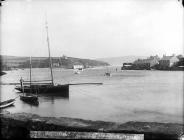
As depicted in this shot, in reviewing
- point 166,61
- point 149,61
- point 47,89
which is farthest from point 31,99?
point 166,61

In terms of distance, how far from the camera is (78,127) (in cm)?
382

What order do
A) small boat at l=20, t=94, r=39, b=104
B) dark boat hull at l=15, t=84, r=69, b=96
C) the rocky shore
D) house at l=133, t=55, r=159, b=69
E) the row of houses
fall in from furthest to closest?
dark boat hull at l=15, t=84, r=69, b=96, small boat at l=20, t=94, r=39, b=104, house at l=133, t=55, r=159, b=69, the row of houses, the rocky shore

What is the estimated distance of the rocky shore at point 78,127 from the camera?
3.61m

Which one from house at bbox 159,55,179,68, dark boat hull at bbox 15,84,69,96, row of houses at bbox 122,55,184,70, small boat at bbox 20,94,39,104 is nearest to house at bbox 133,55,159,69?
row of houses at bbox 122,55,184,70

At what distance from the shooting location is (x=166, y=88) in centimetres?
470

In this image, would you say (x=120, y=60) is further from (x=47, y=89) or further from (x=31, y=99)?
(x=47, y=89)

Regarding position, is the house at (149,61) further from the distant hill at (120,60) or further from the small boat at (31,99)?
the small boat at (31,99)

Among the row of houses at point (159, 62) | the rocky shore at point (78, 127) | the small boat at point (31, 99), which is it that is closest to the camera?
the rocky shore at point (78, 127)

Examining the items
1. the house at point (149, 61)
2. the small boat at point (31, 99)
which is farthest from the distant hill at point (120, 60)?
the small boat at point (31, 99)

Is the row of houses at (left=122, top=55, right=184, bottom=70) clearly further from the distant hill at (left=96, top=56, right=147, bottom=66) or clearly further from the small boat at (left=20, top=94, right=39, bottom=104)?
the small boat at (left=20, top=94, right=39, bottom=104)

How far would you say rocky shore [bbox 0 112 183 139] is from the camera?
361 cm

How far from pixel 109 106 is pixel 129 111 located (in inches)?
19.6

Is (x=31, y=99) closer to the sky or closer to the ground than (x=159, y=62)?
closer to the ground

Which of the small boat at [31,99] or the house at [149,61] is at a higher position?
the house at [149,61]
